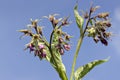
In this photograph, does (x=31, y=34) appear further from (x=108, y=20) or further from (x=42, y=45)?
(x=108, y=20)

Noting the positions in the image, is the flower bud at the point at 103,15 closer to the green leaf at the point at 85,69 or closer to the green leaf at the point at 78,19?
the green leaf at the point at 78,19

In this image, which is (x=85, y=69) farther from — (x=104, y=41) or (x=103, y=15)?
(x=103, y=15)

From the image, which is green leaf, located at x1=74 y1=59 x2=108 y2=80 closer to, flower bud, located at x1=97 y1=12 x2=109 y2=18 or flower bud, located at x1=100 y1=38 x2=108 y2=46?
flower bud, located at x1=100 y1=38 x2=108 y2=46

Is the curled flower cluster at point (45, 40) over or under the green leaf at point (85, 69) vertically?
over

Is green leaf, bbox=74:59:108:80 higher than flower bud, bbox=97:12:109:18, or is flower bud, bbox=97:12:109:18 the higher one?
flower bud, bbox=97:12:109:18

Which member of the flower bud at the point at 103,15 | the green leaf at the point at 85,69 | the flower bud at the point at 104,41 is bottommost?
the green leaf at the point at 85,69

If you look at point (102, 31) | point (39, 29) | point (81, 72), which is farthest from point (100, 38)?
point (39, 29)

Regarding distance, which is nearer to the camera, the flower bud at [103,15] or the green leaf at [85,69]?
the green leaf at [85,69]

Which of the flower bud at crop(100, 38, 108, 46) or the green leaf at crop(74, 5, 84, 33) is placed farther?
the green leaf at crop(74, 5, 84, 33)
